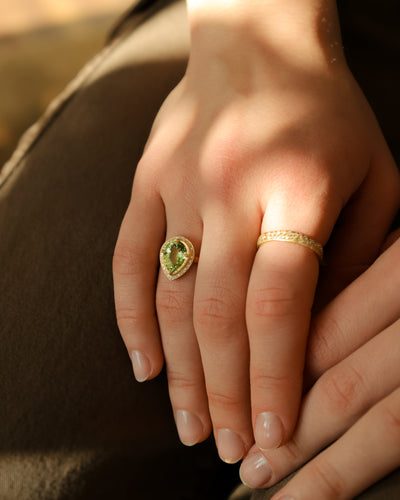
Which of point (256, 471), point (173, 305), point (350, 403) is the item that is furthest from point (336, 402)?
point (173, 305)

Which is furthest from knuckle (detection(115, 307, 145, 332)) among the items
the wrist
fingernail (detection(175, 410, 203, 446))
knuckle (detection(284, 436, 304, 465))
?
the wrist

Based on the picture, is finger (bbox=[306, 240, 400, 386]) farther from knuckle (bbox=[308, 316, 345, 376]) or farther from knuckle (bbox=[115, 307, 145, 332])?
knuckle (bbox=[115, 307, 145, 332])

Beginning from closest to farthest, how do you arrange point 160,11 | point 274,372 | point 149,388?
A: point 274,372 < point 149,388 < point 160,11

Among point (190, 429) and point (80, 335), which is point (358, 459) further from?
point (80, 335)

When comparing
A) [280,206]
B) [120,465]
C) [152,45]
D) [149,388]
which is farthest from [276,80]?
[120,465]

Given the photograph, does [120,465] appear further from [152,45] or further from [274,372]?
[152,45]
